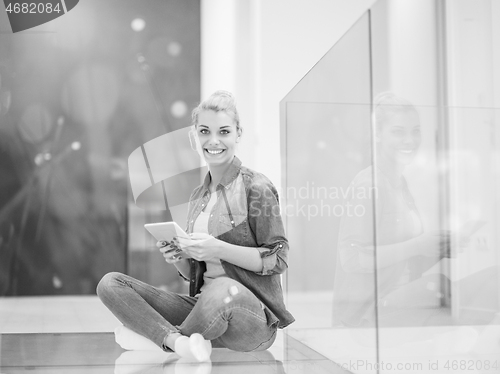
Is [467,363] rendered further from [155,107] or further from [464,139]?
[155,107]

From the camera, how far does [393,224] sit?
1.40 m

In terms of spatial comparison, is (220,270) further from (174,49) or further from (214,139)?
(174,49)

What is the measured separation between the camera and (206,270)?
180 centimetres

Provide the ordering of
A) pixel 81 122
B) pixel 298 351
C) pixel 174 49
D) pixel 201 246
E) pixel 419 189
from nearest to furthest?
pixel 419 189 → pixel 201 246 → pixel 298 351 → pixel 81 122 → pixel 174 49

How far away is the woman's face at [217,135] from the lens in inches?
70.5

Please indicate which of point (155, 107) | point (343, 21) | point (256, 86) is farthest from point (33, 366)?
point (155, 107)

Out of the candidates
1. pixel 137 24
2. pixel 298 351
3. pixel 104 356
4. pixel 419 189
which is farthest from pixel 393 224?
pixel 137 24

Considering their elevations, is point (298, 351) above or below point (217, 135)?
below

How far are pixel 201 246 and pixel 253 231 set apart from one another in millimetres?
191

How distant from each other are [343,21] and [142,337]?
6.92ft

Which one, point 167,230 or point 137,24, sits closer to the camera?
point 167,230

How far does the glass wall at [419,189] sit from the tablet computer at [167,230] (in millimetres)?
443

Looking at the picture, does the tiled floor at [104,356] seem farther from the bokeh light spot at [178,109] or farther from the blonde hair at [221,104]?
the bokeh light spot at [178,109]

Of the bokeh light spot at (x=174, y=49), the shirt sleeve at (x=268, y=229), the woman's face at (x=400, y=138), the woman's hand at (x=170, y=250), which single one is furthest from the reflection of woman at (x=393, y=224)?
the bokeh light spot at (x=174, y=49)
